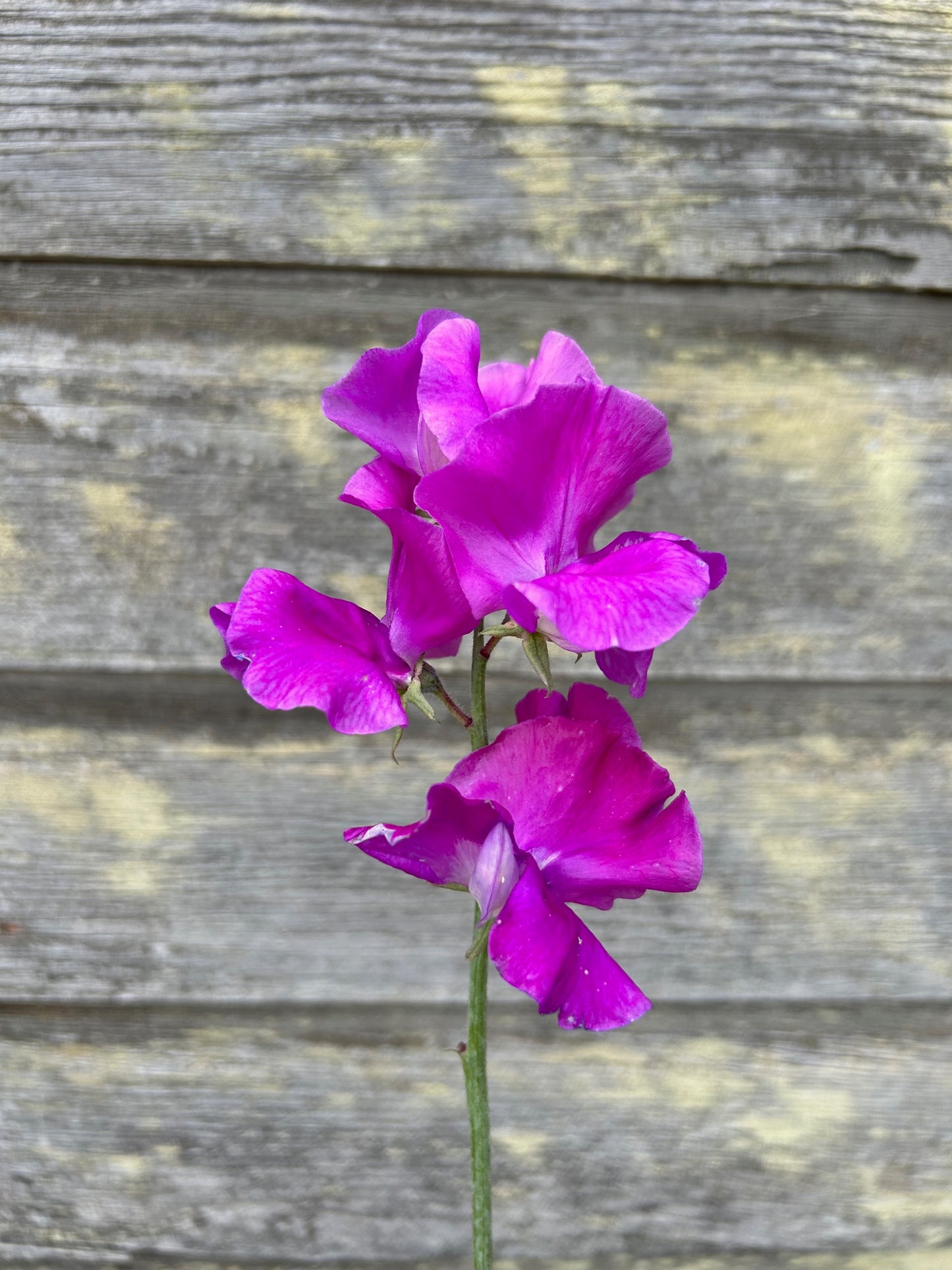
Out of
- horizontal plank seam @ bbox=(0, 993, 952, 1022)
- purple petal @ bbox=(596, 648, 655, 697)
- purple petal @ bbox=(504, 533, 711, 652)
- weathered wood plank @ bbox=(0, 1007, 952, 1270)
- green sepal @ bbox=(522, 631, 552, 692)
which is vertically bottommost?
weathered wood plank @ bbox=(0, 1007, 952, 1270)

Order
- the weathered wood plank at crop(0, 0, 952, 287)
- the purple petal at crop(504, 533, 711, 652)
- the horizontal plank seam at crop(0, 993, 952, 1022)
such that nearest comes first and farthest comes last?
the purple petal at crop(504, 533, 711, 652) < the weathered wood plank at crop(0, 0, 952, 287) < the horizontal plank seam at crop(0, 993, 952, 1022)

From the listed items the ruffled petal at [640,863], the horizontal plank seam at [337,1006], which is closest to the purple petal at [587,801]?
the ruffled petal at [640,863]

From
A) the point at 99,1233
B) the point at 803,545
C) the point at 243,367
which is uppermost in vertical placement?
the point at 243,367

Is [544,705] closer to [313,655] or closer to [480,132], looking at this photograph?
[313,655]

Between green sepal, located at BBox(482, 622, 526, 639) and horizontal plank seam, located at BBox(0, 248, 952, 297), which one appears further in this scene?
horizontal plank seam, located at BBox(0, 248, 952, 297)

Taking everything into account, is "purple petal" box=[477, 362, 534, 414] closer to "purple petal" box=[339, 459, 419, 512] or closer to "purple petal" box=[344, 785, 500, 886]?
"purple petal" box=[339, 459, 419, 512]

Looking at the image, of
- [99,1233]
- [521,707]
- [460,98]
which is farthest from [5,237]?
[99,1233]

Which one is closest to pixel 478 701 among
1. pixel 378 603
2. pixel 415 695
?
pixel 415 695

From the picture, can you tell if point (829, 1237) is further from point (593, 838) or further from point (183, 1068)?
point (593, 838)

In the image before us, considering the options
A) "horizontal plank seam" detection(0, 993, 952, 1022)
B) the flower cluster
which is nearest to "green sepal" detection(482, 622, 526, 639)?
the flower cluster
